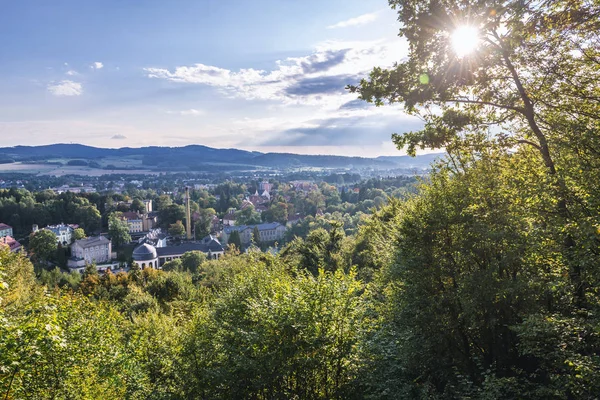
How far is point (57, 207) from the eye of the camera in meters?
109

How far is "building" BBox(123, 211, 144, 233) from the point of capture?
120m

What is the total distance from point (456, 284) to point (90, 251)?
8714 cm

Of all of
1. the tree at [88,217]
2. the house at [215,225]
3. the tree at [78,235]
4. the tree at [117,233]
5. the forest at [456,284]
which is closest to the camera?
the forest at [456,284]

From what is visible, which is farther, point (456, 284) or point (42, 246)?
point (42, 246)

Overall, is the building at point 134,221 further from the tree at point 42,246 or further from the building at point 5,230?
the tree at point 42,246

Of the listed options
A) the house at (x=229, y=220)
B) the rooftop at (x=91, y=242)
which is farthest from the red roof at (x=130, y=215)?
the rooftop at (x=91, y=242)

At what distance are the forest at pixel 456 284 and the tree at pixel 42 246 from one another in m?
72.7

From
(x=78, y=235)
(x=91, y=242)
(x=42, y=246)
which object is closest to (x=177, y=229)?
(x=78, y=235)

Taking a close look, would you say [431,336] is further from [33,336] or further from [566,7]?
[33,336]

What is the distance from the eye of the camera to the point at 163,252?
83812mm

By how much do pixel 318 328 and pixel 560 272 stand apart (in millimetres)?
5795

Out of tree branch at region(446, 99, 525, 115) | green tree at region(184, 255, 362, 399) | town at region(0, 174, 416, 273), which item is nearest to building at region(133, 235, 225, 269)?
town at region(0, 174, 416, 273)

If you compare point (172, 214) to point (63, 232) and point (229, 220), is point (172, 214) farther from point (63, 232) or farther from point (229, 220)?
point (63, 232)

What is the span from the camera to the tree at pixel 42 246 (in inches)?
2874
